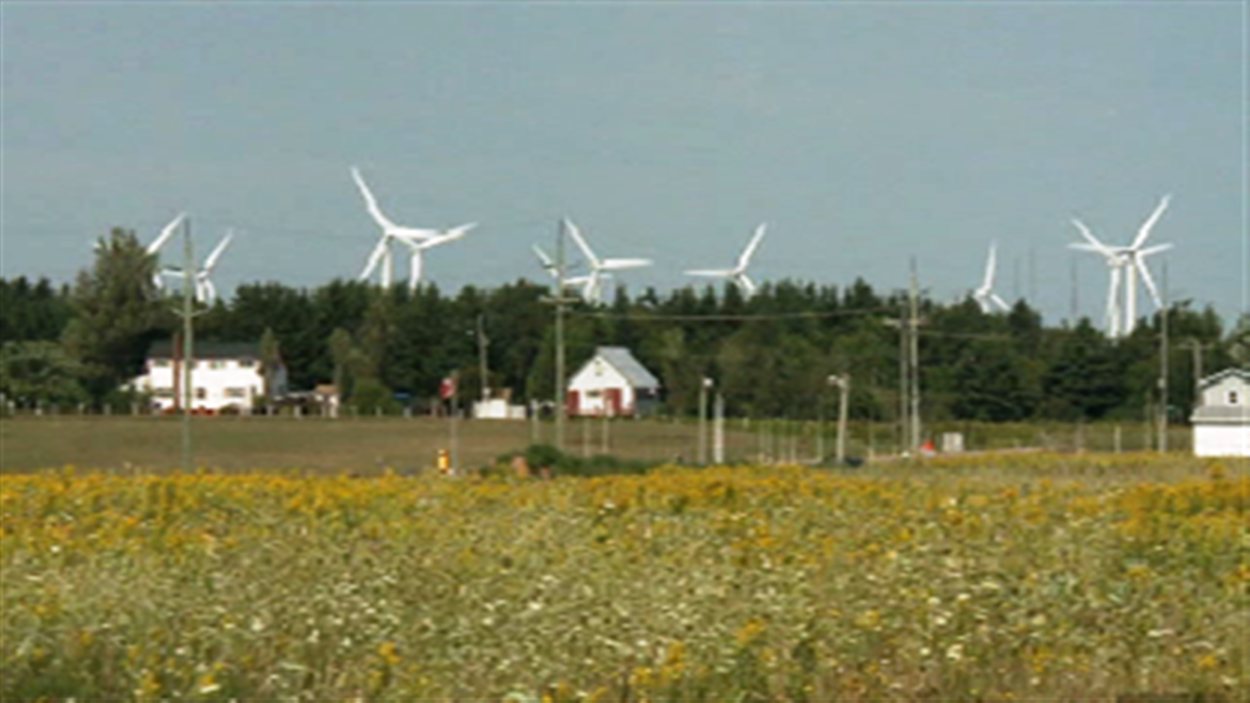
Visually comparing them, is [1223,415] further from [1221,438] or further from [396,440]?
[396,440]

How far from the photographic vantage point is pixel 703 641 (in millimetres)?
10344

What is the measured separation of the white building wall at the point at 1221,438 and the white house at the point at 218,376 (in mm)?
39721

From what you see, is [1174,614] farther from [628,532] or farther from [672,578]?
[628,532]

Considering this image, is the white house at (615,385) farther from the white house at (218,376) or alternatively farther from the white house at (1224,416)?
the white house at (1224,416)

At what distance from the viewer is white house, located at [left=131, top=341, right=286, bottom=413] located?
9062 cm

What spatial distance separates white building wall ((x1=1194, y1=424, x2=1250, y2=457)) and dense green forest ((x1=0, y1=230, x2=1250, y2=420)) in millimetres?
11140

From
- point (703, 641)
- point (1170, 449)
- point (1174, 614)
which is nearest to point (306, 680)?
point (703, 641)

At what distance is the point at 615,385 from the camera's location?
309 feet

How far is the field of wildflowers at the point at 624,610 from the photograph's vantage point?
9.88m

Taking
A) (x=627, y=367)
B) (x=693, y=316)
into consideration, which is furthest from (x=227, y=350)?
(x=693, y=316)

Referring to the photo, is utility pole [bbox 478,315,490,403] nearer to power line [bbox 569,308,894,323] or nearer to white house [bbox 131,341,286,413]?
power line [bbox 569,308,894,323]

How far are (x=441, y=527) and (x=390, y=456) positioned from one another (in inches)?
1679

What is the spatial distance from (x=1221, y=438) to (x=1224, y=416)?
1127 millimetres

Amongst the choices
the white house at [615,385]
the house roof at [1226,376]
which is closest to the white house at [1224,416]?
the house roof at [1226,376]
